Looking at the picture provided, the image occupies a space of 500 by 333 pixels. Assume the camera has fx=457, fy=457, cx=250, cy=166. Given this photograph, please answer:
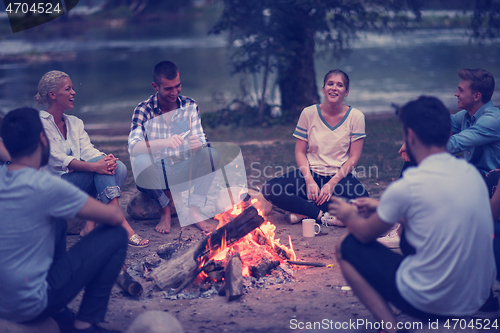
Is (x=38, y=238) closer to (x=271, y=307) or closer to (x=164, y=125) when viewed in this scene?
(x=271, y=307)

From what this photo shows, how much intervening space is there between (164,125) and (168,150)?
0.27 meters

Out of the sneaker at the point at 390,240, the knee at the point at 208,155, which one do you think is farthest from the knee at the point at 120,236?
the sneaker at the point at 390,240

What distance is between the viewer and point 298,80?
9.67 metres

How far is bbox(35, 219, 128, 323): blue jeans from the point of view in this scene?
257 cm

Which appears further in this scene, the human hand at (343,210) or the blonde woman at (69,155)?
the blonde woman at (69,155)

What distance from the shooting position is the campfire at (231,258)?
346 cm

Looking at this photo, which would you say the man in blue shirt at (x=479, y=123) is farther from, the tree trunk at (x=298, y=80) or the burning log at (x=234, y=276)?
the tree trunk at (x=298, y=80)

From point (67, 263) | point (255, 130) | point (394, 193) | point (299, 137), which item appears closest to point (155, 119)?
point (299, 137)

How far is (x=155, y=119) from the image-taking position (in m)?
4.74

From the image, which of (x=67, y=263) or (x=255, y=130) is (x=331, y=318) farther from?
(x=255, y=130)

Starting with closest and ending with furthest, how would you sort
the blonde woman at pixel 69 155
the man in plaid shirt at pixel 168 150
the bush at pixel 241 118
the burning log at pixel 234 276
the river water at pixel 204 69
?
the burning log at pixel 234 276 < the blonde woman at pixel 69 155 < the man in plaid shirt at pixel 168 150 < the bush at pixel 241 118 < the river water at pixel 204 69

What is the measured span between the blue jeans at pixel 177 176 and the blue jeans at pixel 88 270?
5.83 feet

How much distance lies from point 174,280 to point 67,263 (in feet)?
3.39

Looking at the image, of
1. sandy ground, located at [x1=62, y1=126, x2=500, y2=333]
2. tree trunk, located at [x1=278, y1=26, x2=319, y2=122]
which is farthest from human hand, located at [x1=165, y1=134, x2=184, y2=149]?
tree trunk, located at [x1=278, y1=26, x2=319, y2=122]
